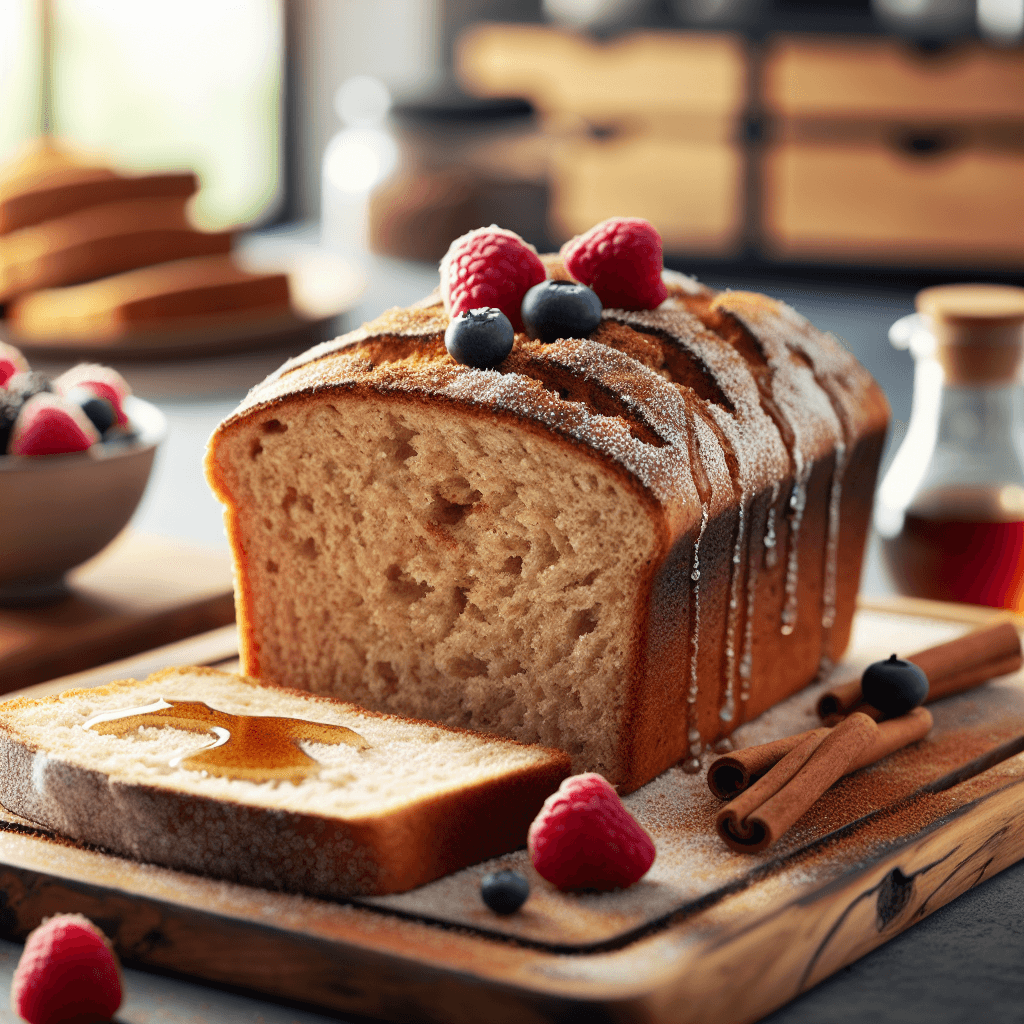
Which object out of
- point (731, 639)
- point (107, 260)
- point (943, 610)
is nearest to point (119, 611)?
point (731, 639)

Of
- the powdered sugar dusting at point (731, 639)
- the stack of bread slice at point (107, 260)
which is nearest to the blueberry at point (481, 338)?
the powdered sugar dusting at point (731, 639)

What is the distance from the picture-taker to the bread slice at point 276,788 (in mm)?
1890

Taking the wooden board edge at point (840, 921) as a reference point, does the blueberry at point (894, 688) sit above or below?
above

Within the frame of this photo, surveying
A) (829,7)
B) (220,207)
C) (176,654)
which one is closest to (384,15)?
(220,207)

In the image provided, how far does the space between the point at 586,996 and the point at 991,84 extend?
→ 6.81 m

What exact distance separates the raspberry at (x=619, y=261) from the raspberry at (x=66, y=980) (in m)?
1.29

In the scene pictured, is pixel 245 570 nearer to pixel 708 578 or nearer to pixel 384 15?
pixel 708 578

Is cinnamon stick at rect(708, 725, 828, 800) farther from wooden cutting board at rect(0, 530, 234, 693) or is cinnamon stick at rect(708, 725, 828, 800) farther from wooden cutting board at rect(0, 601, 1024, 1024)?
wooden cutting board at rect(0, 530, 234, 693)

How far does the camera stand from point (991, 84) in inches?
299

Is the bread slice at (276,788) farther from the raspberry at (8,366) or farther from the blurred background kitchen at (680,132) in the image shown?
the blurred background kitchen at (680,132)

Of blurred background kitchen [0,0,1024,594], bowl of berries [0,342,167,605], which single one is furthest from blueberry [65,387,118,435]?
blurred background kitchen [0,0,1024,594]

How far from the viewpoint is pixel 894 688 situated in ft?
8.13

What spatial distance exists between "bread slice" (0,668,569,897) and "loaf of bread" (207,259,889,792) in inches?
6.8

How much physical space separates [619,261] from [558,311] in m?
→ 0.20
